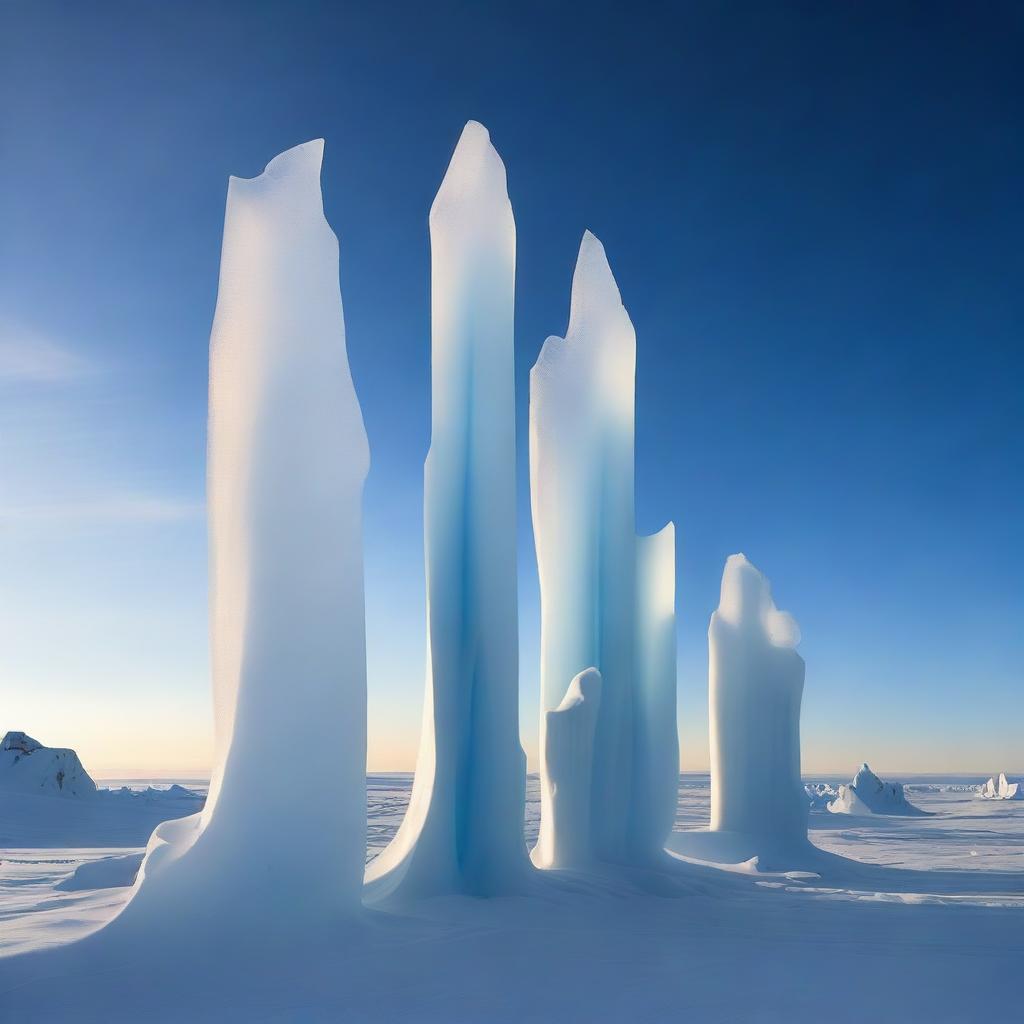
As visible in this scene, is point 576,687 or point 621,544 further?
point 621,544

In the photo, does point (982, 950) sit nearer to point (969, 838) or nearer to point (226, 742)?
point (226, 742)

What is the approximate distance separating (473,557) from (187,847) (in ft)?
12.0

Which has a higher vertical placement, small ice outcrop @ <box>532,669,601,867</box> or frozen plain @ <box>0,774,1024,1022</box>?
small ice outcrop @ <box>532,669,601,867</box>

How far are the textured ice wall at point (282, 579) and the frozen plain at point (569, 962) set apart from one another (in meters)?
0.57

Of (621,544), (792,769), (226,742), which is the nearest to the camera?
(226,742)

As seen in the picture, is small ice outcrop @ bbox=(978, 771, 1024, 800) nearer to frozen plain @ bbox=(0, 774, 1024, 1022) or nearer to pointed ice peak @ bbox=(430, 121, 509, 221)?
frozen plain @ bbox=(0, 774, 1024, 1022)

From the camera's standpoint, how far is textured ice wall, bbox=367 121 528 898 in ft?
27.3

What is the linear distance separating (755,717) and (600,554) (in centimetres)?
473

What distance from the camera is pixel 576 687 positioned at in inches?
412

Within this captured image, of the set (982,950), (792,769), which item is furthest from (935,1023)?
(792,769)

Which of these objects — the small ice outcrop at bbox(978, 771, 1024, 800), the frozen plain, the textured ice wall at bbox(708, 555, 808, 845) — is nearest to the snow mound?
the frozen plain

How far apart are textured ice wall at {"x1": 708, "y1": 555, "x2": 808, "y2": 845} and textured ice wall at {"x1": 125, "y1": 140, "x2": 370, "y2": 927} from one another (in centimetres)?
892

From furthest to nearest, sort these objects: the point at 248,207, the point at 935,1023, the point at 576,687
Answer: the point at 576,687, the point at 248,207, the point at 935,1023

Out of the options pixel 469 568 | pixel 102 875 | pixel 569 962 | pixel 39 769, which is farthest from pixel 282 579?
pixel 39 769
